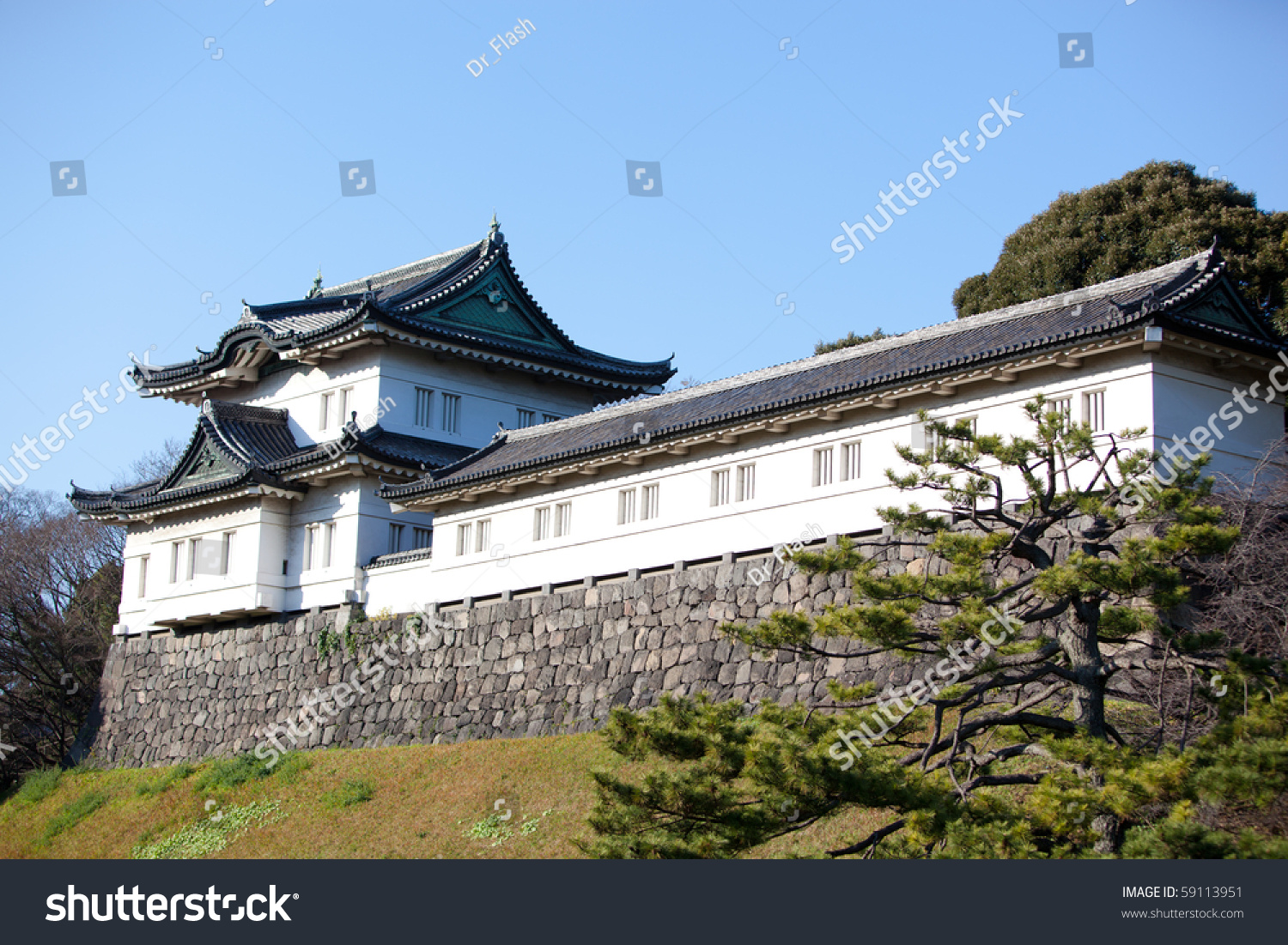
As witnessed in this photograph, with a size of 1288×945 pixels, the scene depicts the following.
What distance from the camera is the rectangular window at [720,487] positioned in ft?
78.3

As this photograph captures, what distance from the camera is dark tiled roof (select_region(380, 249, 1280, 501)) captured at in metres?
18.8

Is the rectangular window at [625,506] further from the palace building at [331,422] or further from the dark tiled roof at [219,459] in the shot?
the dark tiled roof at [219,459]

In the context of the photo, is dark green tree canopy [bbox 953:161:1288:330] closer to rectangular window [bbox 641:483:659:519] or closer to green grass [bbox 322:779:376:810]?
rectangular window [bbox 641:483:659:519]

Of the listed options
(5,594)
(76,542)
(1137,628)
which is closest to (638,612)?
(1137,628)

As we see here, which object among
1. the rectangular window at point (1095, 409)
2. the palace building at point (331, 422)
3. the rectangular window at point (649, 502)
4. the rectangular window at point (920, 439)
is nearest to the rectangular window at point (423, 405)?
the palace building at point (331, 422)

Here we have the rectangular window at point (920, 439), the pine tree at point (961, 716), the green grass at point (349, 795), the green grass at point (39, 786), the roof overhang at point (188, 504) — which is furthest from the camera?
the green grass at point (39, 786)

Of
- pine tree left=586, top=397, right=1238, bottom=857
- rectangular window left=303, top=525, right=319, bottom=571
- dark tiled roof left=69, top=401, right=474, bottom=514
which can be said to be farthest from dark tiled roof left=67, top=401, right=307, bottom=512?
pine tree left=586, top=397, right=1238, bottom=857

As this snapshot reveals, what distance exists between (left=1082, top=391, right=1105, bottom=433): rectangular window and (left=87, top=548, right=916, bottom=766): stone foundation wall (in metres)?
3.50

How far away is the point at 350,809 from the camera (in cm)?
2397

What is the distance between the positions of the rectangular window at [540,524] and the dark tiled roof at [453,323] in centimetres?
741

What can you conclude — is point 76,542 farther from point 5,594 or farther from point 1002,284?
point 1002,284

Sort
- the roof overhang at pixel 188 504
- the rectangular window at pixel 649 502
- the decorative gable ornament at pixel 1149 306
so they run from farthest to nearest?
1. the roof overhang at pixel 188 504
2. the rectangular window at pixel 649 502
3. the decorative gable ornament at pixel 1149 306

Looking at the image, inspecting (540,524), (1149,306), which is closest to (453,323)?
(540,524)

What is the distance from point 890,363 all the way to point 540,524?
7.87m
